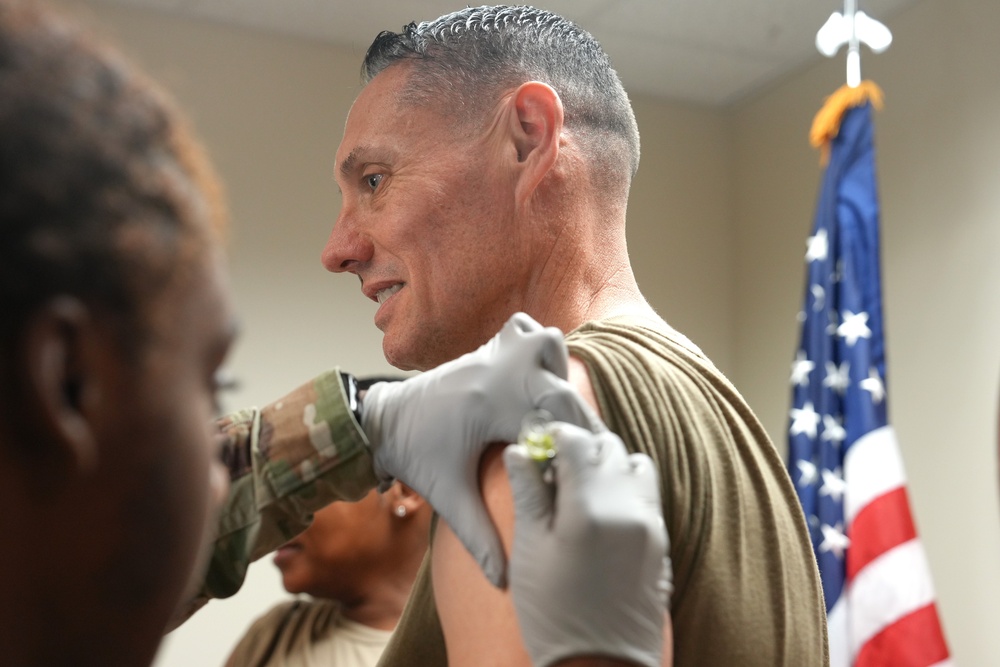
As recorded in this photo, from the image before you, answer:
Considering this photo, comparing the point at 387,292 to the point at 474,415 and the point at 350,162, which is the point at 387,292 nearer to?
the point at 350,162

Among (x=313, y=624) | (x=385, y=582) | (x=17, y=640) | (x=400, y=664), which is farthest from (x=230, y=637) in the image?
(x=17, y=640)

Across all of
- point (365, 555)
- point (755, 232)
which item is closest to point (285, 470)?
Result: point (365, 555)

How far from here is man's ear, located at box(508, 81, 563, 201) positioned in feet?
4.49

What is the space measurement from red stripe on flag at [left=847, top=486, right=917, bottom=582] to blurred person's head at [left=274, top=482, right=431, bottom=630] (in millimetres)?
1095

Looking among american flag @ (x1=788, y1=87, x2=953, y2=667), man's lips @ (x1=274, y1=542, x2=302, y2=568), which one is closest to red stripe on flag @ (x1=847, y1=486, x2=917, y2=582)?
american flag @ (x1=788, y1=87, x2=953, y2=667)

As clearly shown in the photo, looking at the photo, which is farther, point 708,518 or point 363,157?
point 363,157

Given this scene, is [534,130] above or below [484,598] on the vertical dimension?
above

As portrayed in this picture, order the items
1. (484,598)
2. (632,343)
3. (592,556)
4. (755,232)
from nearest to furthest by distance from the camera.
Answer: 1. (592,556)
2. (484,598)
3. (632,343)
4. (755,232)

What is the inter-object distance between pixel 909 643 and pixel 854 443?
51 cm

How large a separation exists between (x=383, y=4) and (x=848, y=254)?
1.75 meters

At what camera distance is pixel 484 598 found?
0.94 meters

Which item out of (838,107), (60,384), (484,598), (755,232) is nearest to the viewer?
(60,384)

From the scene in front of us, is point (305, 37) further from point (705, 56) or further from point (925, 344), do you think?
point (925, 344)

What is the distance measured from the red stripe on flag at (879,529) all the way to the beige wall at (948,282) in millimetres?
411
